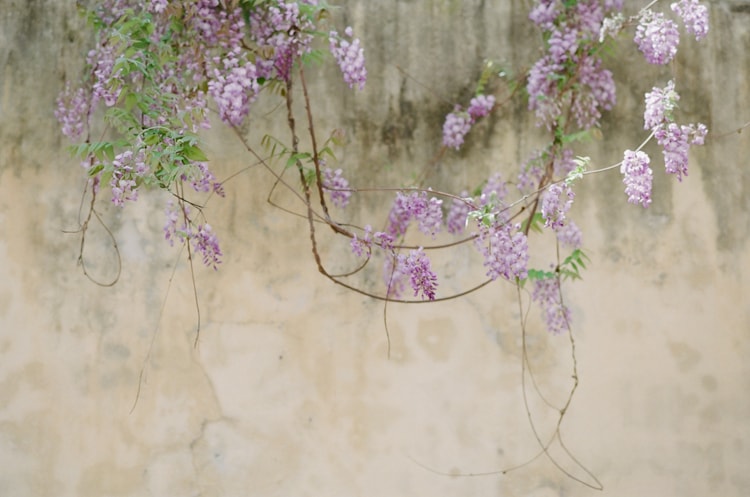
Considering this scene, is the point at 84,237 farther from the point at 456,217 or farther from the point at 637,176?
the point at 637,176

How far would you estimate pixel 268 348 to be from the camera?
3.24 m

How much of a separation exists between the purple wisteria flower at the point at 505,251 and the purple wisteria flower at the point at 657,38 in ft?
2.52

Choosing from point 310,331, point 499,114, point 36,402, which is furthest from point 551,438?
point 36,402

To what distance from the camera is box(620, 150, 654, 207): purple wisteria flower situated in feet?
9.28

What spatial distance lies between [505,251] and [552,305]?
1.34 feet

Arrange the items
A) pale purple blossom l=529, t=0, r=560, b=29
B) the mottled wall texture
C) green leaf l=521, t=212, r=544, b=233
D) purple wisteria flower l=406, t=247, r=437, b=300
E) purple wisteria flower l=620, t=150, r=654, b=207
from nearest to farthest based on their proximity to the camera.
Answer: purple wisteria flower l=620, t=150, r=654, b=207, purple wisteria flower l=406, t=247, r=437, b=300, the mottled wall texture, green leaf l=521, t=212, r=544, b=233, pale purple blossom l=529, t=0, r=560, b=29

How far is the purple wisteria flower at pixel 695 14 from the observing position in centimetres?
320

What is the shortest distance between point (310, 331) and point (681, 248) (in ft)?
4.11

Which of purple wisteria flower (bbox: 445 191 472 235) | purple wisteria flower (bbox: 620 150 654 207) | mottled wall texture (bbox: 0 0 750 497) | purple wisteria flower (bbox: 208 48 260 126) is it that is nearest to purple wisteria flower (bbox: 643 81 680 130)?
purple wisteria flower (bbox: 620 150 654 207)

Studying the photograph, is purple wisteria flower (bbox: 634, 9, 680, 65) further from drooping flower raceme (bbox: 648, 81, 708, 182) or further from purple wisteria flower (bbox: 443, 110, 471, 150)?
purple wisteria flower (bbox: 443, 110, 471, 150)

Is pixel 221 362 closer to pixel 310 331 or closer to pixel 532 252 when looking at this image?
pixel 310 331

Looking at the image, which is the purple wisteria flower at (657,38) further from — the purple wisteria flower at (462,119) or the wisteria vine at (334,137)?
the purple wisteria flower at (462,119)

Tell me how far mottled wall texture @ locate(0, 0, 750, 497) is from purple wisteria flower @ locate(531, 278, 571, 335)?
0.05 m

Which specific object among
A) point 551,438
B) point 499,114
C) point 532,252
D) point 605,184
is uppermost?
point 499,114
